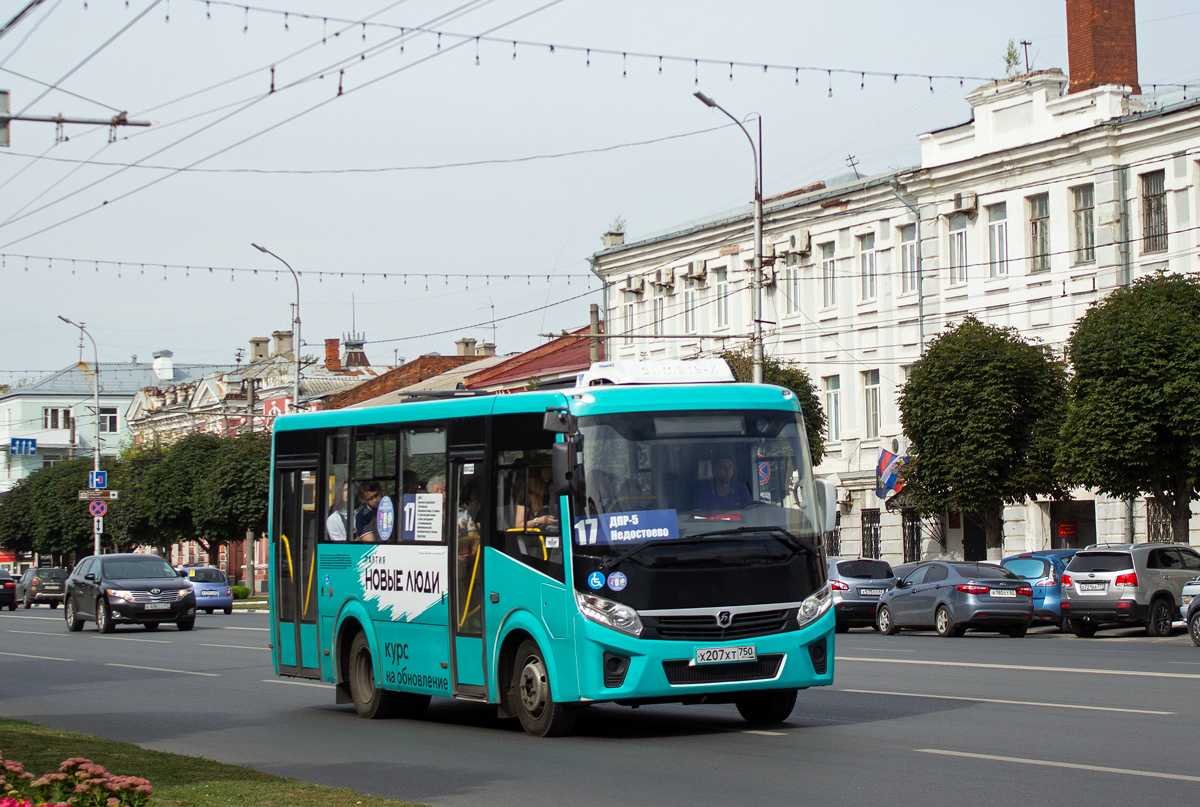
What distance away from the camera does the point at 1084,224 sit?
41438 mm

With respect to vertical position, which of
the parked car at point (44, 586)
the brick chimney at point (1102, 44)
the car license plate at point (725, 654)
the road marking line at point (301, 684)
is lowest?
the parked car at point (44, 586)

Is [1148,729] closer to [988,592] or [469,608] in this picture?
[469,608]

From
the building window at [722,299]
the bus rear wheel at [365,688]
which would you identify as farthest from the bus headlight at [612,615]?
the building window at [722,299]

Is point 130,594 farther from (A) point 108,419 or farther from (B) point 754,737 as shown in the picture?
(A) point 108,419

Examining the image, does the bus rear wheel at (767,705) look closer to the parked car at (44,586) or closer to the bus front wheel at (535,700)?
the bus front wheel at (535,700)

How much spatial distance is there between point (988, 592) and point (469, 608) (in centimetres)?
1723

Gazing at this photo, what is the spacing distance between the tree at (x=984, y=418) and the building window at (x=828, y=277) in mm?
9072

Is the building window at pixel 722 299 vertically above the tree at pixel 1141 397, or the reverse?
the building window at pixel 722 299

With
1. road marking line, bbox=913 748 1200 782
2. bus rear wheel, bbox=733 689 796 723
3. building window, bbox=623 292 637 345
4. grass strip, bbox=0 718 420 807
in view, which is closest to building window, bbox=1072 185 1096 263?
building window, bbox=623 292 637 345

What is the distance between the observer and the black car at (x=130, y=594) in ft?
114

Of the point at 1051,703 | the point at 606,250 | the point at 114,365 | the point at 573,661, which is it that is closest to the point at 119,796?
the point at 573,661

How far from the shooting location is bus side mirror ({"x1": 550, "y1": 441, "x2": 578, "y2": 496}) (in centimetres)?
1293

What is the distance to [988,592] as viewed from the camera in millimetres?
29484

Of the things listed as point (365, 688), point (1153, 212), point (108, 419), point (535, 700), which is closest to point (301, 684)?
point (365, 688)
